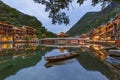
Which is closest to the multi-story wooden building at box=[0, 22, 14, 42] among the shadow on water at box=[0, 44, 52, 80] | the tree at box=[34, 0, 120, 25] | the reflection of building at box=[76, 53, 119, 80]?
the shadow on water at box=[0, 44, 52, 80]

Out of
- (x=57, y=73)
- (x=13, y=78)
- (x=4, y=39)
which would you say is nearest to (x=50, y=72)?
(x=57, y=73)

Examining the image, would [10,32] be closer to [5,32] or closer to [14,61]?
[5,32]

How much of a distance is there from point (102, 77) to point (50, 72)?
6.53 meters

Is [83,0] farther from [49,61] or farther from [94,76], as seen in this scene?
[49,61]

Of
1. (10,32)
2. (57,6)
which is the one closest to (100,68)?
(57,6)

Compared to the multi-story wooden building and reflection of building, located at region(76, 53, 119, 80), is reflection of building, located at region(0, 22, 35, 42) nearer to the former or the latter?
the multi-story wooden building

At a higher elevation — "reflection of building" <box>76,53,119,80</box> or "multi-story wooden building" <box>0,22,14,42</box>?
"multi-story wooden building" <box>0,22,14,42</box>

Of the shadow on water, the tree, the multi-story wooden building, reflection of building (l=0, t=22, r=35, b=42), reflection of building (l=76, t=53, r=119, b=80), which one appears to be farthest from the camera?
reflection of building (l=0, t=22, r=35, b=42)

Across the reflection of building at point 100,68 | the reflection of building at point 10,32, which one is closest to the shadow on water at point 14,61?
the reflection of building at point 100,68

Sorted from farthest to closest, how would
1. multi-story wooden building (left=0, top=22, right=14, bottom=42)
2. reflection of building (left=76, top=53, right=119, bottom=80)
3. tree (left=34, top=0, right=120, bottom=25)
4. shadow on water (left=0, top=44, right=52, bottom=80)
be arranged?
multi-story wooden building (left=0, top=22, right=14, bottom=42) → shadow on water (left=0, top=44, right=52, bottom=80) → reflection of building (left=76, top=53, right=119, bottom=80) → tree (left=34, top=0, right=120, bottom=25)

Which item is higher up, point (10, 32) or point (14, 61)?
point (10, 32)

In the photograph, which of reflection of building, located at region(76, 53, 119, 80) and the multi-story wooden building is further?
the multi-story wooden building

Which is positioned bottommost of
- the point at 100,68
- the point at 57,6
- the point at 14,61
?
the point at 100,68

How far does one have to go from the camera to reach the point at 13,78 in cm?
2161
